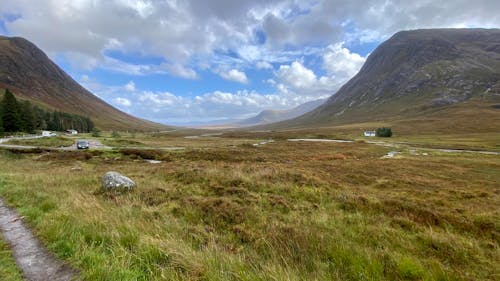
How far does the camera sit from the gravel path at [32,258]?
4.39 meters

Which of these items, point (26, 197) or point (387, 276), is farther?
point (26, 197)

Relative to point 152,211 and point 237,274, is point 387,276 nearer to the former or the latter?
point 237,274

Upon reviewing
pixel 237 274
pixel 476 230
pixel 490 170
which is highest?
pixel 237 274

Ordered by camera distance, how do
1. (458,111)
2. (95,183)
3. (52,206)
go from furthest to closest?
1. (458,111)
2. (95,183)
3. (52,206)

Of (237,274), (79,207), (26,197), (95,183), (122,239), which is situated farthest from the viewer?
(95,183)

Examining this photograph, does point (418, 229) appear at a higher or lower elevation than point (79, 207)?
lower

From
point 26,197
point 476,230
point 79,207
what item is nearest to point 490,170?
point 476,230

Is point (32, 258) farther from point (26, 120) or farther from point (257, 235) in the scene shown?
point (26, 120)

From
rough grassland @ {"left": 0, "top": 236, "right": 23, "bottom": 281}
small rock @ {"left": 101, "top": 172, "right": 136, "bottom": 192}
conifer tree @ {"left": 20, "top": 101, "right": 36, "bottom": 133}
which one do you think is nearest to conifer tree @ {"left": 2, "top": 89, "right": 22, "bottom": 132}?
conifer tree @ {"left": 20, "top": 101, "right": 36, "bottom": 133}

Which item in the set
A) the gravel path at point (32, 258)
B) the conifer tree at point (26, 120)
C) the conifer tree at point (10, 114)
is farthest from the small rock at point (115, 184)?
the conifer tree at point (26, 120)

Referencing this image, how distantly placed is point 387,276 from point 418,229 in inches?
164

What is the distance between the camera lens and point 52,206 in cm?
811

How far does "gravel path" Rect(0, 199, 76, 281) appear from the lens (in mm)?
4391

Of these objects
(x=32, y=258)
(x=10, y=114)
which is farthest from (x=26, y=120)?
(x=32, y=258)
